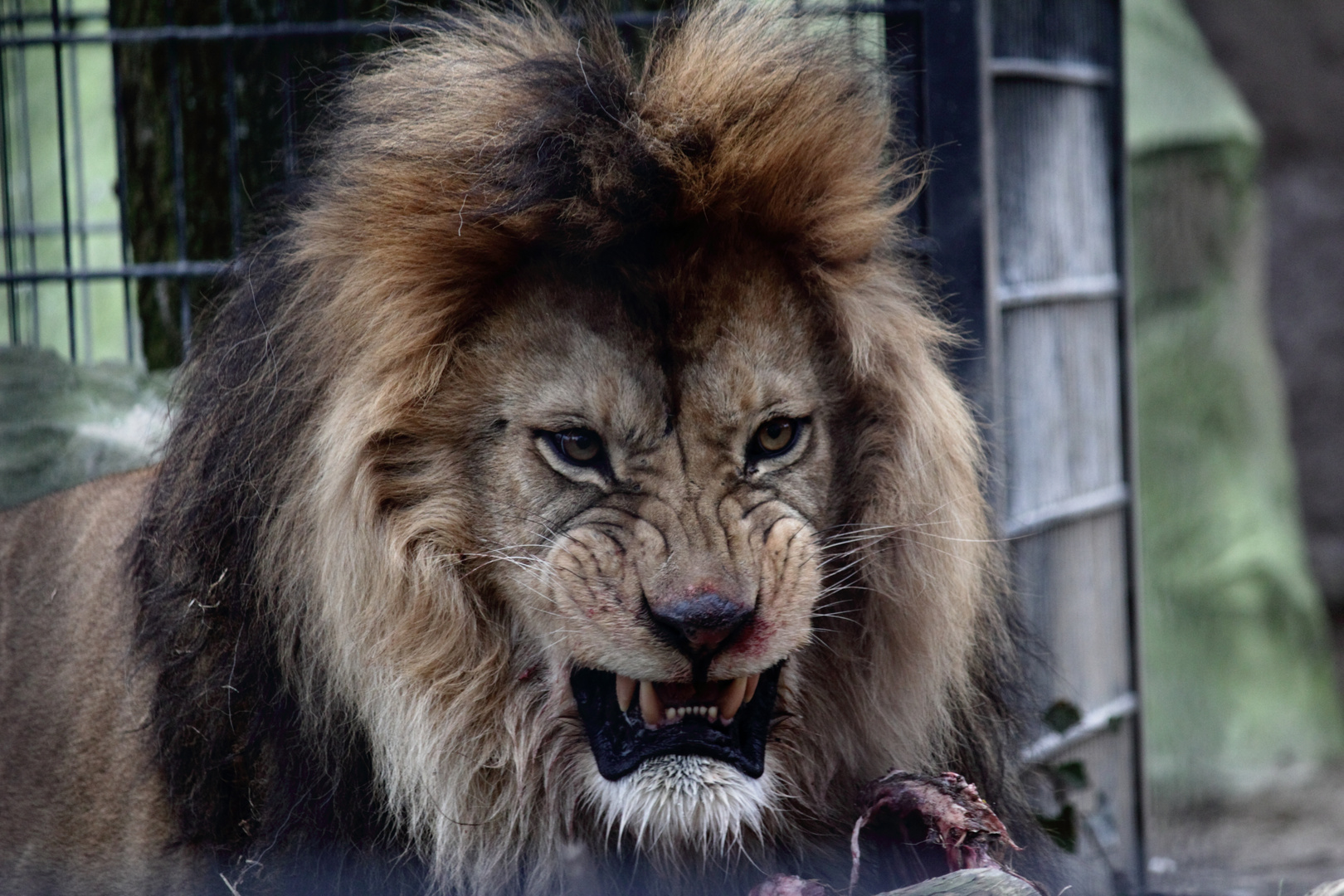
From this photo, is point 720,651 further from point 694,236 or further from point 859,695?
point 694,236

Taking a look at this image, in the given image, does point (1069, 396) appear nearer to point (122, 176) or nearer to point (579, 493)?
point (579, 493)

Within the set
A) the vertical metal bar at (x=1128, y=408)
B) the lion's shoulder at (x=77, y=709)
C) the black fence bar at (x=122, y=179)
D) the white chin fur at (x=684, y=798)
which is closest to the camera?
the white chin fur at (x=684, y=798)

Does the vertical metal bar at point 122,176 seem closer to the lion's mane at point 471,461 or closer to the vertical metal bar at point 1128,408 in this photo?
the lion's mane at point 471,461

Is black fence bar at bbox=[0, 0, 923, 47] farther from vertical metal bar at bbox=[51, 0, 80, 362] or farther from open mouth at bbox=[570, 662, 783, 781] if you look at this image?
open mouth at bbox=[570, 662, 783, 781]

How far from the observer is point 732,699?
6.59ft

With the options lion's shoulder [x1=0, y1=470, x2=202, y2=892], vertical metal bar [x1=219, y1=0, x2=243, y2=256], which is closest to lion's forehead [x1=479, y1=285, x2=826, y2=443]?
lion's shoulder [x1=0, y1=470, x2=202, y2=892]

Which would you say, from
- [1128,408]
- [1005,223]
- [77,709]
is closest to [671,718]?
[77,709]

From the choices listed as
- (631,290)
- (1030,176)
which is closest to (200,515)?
(631,290)

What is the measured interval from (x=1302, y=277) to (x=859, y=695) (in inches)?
251

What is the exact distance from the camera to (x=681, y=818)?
197cm

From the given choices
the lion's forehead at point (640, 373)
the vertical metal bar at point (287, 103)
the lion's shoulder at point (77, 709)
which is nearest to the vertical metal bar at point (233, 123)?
the vertical metal bar at point (287, 103)

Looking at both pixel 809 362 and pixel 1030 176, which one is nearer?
pixel 809 362

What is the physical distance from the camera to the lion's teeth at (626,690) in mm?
2010

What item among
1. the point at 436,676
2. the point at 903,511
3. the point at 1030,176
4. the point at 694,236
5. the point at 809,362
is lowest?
the point at 436,676
